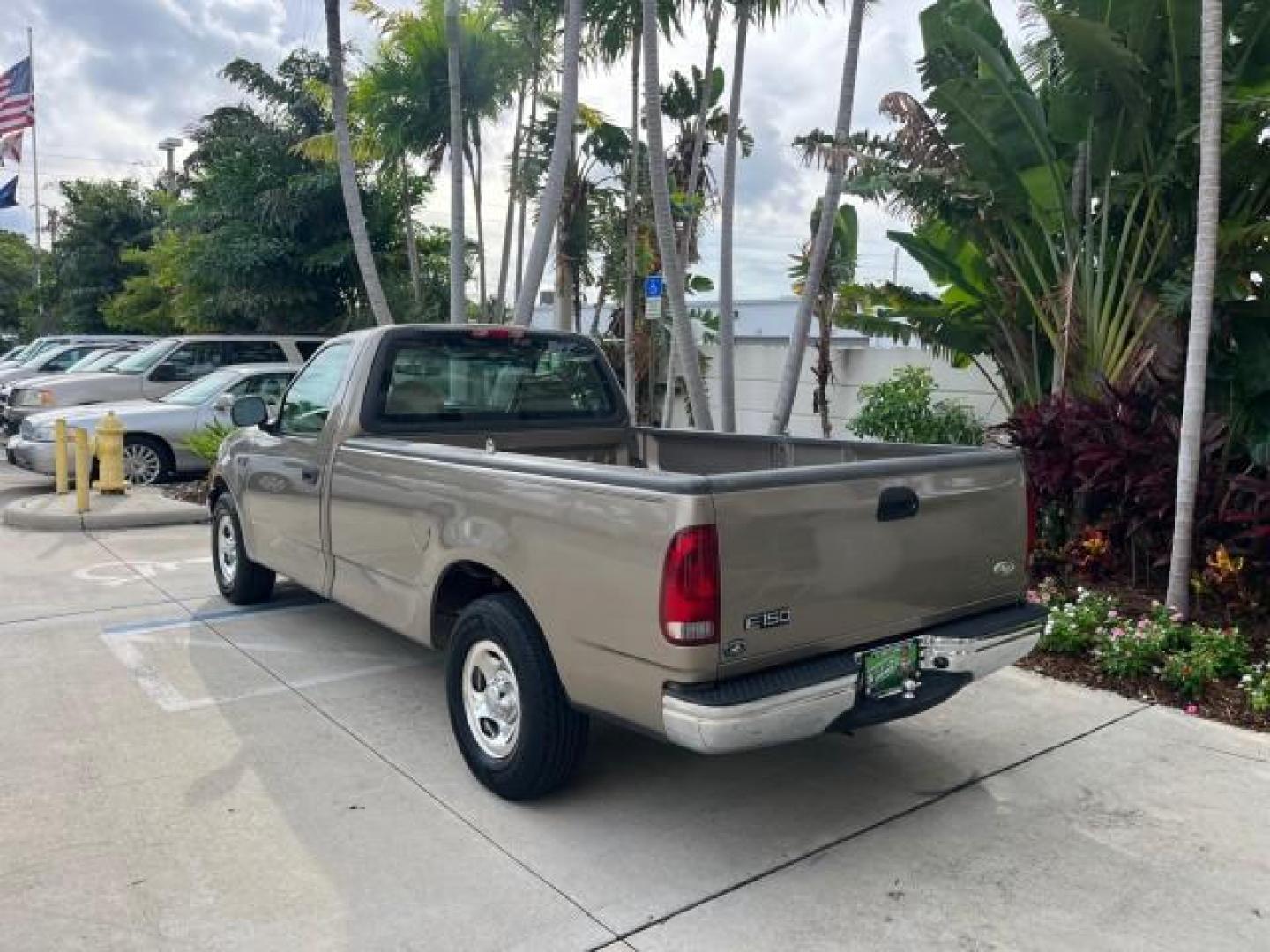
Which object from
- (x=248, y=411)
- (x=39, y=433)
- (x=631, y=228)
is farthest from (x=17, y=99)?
(x=248, y=411)

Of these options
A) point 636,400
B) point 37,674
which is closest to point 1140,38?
point 37,674

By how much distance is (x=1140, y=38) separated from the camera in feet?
21.8

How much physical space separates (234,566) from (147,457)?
6.08 m

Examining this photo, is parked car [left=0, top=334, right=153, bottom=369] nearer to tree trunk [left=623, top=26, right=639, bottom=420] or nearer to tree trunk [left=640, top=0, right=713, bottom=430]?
tree trunk [left=623, top=26, right=639, bottom=420]

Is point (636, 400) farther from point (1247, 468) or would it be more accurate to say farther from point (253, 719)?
point (253, 719)

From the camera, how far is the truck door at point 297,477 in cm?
539

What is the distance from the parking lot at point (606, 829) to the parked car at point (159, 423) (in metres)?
7.01

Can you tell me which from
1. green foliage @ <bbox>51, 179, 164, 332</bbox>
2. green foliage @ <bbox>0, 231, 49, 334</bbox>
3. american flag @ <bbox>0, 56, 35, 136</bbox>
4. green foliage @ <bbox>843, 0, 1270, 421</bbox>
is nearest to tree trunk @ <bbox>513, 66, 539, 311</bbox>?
green foliage @ <bbox>843, 0, 1270, 421</bbox>

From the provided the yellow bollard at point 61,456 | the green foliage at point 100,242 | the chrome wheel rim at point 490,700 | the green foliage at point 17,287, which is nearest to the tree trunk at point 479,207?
the yellow bollard at point 61,456

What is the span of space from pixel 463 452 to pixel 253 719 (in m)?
1.82

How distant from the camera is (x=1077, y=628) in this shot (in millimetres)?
5773

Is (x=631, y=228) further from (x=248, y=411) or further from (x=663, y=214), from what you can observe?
(x=248, y=411)

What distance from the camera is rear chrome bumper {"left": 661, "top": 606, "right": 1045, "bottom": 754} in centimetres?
308

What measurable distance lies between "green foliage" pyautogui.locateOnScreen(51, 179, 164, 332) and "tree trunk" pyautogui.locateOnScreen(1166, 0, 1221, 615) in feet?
108
